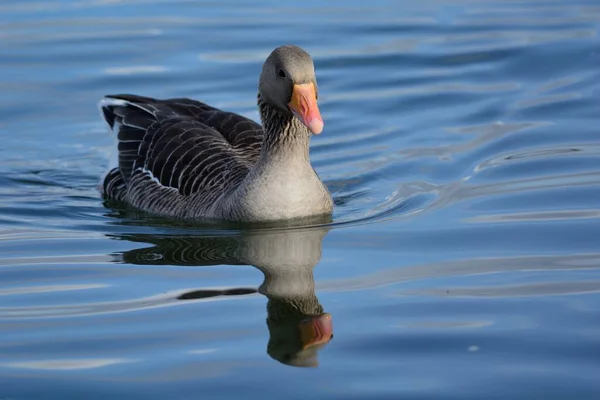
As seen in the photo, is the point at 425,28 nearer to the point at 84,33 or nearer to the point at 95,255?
the point at 84,33

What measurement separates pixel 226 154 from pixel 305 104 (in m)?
1.99

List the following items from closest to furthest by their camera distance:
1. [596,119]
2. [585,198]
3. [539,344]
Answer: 1. [539,344]
2. [585,198]
3. [596,119]

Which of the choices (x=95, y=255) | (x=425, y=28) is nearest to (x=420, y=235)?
(x=95, y=255)

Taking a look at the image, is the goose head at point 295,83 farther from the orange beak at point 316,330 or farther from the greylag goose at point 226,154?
the orange beak at point 316,330

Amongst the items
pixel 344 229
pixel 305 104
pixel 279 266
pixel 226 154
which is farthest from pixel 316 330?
pixel 226 154

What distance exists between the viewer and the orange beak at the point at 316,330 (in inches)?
338

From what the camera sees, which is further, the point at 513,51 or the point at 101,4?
the point at 101,4

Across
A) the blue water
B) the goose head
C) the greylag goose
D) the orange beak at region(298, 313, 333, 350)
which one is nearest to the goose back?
the greylag goose

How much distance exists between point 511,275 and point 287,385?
2.75m

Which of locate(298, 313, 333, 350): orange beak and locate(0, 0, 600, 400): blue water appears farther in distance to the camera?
locate(298, 313, 333, 350): orange beak

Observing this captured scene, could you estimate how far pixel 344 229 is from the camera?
11688 millimetres

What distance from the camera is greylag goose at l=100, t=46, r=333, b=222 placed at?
11.1 m

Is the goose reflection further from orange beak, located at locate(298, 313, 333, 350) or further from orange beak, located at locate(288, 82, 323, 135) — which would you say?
orange beak, located at locate(288, 82, 323, 135)

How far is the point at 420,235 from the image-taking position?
11180mm
